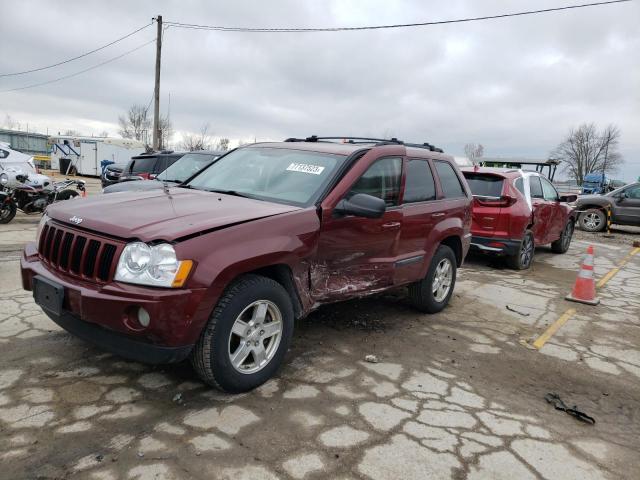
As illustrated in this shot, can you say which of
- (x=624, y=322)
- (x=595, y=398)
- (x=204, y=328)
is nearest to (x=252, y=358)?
(x=204, y=328)

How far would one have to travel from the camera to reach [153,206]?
3400mm

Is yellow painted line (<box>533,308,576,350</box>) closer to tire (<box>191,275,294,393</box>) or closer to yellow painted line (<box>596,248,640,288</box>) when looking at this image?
yellow painted line (<box>596,248,640,288</box>)

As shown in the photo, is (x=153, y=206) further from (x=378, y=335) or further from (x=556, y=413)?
(x=556, y=413)

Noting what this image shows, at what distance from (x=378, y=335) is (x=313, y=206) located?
5.39ft

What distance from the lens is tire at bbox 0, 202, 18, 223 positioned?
32.9 feet

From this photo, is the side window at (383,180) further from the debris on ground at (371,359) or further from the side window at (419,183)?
the debris on ground at (371,359)

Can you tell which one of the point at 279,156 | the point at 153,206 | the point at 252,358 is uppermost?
the point at 279,156

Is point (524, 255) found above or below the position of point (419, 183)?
below

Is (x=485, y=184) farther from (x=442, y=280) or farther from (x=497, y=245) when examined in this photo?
(x=442, y=280)

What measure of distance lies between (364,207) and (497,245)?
16.3 ft

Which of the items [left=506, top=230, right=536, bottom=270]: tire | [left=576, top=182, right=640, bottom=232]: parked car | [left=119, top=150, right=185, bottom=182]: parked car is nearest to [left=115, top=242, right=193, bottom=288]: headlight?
[left=506, top=230, right=536, bottom=270]: tire

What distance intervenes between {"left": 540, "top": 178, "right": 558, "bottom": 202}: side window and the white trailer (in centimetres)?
2725

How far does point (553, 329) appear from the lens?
527 centimetres

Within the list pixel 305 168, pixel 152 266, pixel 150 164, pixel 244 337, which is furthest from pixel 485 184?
pixel 150 164
